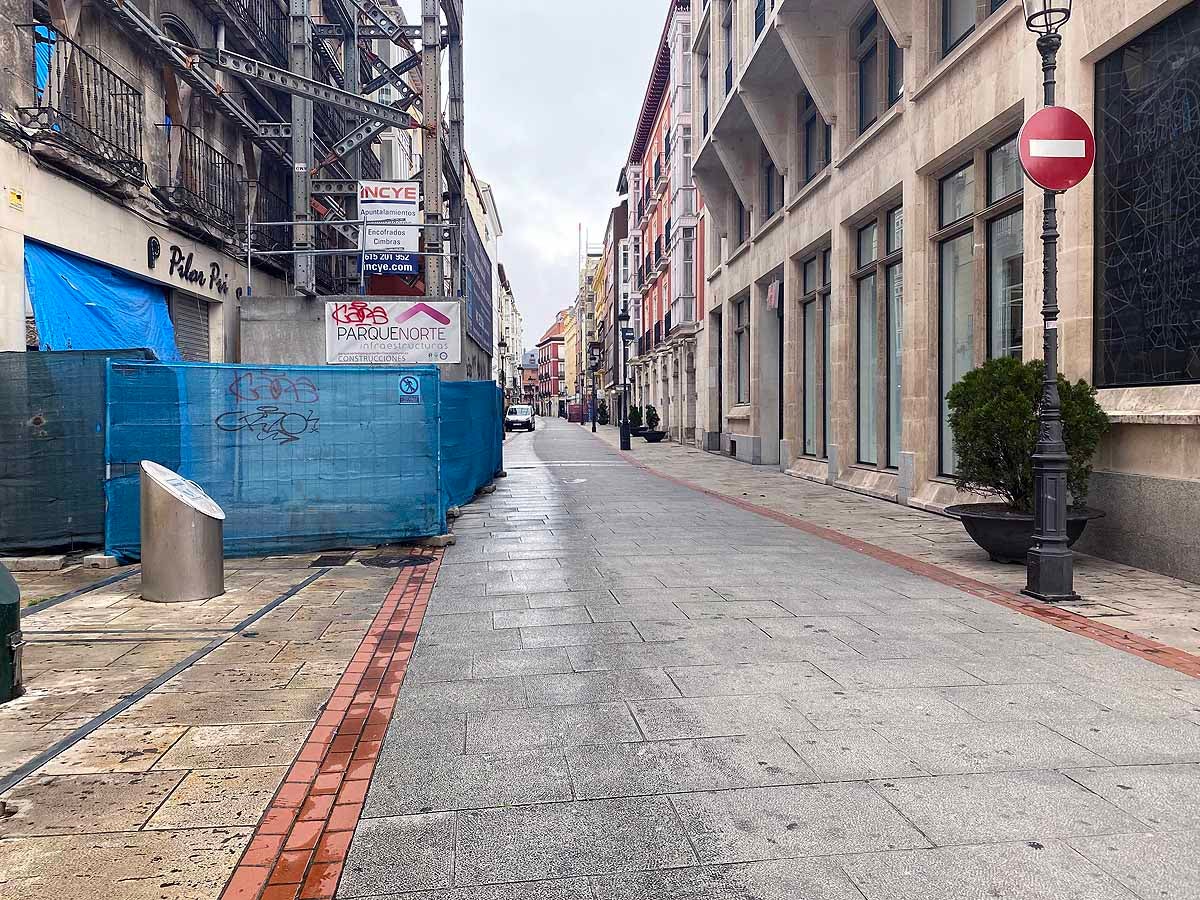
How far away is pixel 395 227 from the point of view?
15211mm

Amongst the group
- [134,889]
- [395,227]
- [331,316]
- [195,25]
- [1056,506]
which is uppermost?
[195,25]

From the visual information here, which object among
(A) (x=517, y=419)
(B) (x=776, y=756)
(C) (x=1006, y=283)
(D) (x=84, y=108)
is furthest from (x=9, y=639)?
(A) (x=517, y=419)

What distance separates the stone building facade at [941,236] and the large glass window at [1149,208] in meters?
0.02

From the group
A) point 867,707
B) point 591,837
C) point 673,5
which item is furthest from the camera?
point 673,5

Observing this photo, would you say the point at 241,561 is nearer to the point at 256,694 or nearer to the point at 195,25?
the point at 256,694

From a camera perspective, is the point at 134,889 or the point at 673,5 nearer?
the point at 134,889

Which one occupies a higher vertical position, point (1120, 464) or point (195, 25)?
point (195, 25)

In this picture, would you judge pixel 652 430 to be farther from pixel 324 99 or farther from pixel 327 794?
pixel 327 794

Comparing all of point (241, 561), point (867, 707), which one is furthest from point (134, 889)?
point (241, 561)

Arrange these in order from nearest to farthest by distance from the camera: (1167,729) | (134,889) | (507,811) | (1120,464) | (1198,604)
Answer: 1. (134,889)
2. (507,811)
3. (1167,729)
4. (1198,604)
5. (1120,464)

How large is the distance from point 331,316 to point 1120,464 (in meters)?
11.5

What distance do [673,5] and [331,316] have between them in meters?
Answer: 26.2

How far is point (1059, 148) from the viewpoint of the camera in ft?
22.8

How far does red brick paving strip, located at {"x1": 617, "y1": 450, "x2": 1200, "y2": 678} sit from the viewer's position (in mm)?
5406
